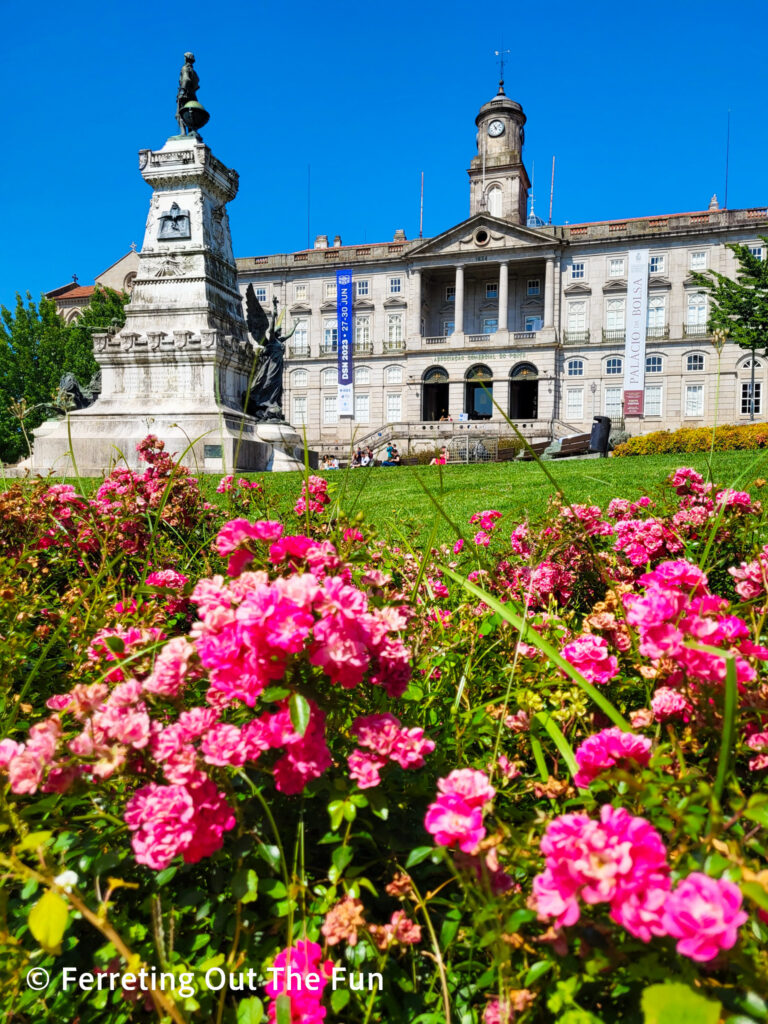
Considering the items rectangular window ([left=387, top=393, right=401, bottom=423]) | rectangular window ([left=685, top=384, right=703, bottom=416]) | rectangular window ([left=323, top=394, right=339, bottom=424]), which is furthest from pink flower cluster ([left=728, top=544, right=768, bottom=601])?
rectangular window ([left=323, top=394, right=339, bottom=424])

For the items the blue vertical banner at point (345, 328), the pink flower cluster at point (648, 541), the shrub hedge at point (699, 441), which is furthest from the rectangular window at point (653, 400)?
the pink flower cluster at point (648, 541)

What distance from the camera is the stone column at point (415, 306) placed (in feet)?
146

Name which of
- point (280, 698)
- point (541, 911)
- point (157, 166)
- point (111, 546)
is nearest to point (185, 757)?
point (280, 698)

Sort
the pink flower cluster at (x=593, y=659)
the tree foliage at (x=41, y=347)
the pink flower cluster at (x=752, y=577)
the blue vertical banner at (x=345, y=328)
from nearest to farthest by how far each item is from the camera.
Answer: the pink flower cluster at (x=593, y=659) → the pink flower cluster at (x=752, y=577) → the tree foliage at (x=41, y=347) → the blue vertical banner at (x=345, y=328)

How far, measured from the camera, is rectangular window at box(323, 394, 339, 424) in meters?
47.2

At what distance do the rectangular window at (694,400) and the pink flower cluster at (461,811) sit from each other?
149ft

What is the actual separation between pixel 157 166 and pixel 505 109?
43.8 meters

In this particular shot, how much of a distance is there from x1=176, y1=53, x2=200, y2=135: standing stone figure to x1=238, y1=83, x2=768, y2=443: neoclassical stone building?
901 inches

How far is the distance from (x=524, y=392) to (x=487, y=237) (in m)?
11.1

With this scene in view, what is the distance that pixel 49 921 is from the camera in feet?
2.20

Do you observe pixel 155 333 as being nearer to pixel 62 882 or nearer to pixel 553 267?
pixel 62 882

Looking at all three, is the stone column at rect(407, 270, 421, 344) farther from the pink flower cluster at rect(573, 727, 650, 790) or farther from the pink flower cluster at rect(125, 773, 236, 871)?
the pink flower cluster at rect(125, 773, 236, 871)

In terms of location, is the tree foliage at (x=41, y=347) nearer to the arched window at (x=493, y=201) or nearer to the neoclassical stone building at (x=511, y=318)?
the neoclassical stone building at (x=511, y=318)

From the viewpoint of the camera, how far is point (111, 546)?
289 cm
